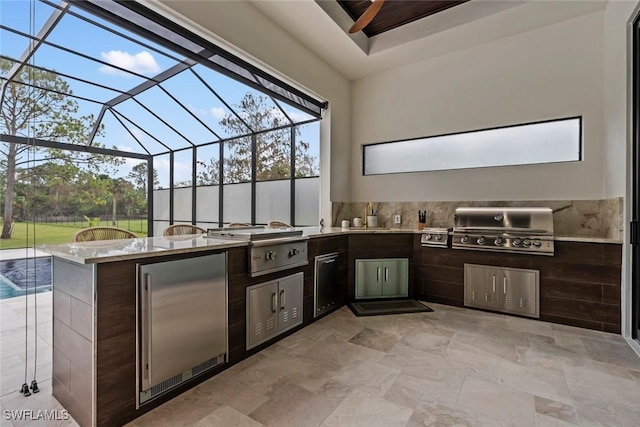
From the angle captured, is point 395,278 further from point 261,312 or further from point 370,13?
point 370,13

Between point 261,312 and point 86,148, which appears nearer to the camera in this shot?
point 261,312

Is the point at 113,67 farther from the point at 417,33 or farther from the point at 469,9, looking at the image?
the point at 469,9

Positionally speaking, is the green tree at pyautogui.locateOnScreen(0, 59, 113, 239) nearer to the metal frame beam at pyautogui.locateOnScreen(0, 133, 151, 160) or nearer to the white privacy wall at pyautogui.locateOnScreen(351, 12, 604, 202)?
the metal frame beam at pyautogui.locateOnScreen(0, 133, 151, 160)

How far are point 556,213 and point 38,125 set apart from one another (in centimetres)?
613

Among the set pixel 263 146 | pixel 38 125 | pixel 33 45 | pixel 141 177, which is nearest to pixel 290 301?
pixel 33 45

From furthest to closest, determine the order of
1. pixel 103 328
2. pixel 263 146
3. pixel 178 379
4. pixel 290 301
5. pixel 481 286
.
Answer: pixel 263 146 → pixel 481 286 → pixel 290 301 → pixel 178 379 → pixel 103 328

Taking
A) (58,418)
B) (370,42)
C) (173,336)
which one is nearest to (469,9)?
(370,42)

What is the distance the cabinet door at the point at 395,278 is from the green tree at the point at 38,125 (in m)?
3.45

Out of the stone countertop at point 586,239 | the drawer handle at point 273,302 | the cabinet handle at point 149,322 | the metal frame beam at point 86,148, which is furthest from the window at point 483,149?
the metal frame beam at point 86,148

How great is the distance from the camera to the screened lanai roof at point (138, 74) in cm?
217

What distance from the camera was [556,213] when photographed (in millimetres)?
3271

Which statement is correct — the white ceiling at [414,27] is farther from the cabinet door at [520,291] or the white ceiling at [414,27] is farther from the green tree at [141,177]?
the green tree at [141,177]

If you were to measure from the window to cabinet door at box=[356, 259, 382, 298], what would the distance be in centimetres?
158

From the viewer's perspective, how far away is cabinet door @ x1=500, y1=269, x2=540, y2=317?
300 centimetres
